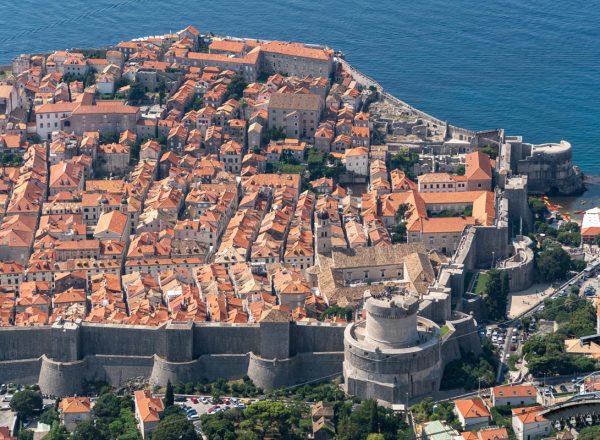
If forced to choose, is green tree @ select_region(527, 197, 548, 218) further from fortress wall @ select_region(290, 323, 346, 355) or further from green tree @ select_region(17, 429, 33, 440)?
green tree @ select_region(17, 429, 33, 440)

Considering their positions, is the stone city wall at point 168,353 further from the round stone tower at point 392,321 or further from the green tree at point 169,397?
the round stone tower at point 392,321

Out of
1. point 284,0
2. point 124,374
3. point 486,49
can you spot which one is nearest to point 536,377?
point 124,374

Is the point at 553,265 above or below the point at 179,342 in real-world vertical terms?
above

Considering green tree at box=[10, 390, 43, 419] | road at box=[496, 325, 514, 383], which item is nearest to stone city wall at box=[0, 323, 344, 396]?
green tree at box=[10, 390, 43, 419]

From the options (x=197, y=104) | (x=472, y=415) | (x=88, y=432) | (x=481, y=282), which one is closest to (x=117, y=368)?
(x=88, y=432)

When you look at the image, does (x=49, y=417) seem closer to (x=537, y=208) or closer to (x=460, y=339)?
(x=460, y=339)

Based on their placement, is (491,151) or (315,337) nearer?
(315,337)

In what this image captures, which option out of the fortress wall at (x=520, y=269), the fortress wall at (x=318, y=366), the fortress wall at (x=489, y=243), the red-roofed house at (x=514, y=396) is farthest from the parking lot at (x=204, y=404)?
the fortress wall at (x=489, y=243)
